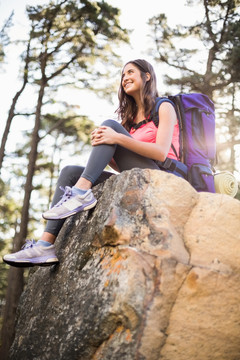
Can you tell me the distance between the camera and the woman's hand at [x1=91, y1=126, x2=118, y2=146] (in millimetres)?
2258

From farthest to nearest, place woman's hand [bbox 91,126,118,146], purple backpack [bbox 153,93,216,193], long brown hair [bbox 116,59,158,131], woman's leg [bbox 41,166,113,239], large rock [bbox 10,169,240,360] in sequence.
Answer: long brown hair [bbox 116,59,158,131] < purple backpack [bbox 153,93,216,193] < woman's leg [bbox 41,166,113,239] < woman's hand [bbox 91,126,118,146] < large rock [bbox 10,169,240,360]

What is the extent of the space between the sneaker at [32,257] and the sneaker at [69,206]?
1.07 feet

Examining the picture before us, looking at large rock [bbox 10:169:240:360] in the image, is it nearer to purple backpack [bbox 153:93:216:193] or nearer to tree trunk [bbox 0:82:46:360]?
purple backpack [bbox 153:93:216:193]

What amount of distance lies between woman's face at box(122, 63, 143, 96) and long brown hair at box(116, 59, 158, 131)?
34 millimetres

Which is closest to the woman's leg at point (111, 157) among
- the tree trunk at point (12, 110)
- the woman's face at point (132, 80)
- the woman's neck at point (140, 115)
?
the woman's neck at point (140, 115)

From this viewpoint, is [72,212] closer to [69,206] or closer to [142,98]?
[69,206]

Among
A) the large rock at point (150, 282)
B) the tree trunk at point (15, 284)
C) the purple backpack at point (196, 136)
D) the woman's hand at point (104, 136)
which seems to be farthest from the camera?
the tree trunk at point (15, 284)

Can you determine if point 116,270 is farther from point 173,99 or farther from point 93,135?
point 173,99

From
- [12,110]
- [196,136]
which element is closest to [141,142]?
[196,136]

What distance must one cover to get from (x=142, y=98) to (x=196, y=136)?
1.99ft

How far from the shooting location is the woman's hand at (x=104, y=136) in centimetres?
226

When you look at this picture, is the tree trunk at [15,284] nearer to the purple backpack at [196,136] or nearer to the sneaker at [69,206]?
the sneaker at [69,206]

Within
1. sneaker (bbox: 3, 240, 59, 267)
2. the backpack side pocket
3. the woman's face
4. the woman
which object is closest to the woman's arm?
the woman

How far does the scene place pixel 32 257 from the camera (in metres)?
2.24
